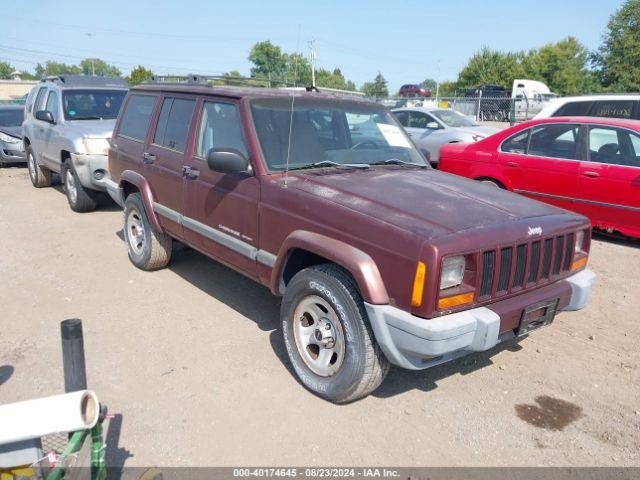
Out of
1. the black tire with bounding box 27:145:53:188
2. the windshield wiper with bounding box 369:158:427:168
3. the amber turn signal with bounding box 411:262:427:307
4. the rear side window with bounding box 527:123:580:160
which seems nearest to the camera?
the amber turn signal with bounding box 411:262:427:307

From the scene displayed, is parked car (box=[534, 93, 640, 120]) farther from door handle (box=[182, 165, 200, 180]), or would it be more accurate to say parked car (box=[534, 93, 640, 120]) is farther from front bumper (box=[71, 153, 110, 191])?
front bumper (box=[71, 153, 110, 191])

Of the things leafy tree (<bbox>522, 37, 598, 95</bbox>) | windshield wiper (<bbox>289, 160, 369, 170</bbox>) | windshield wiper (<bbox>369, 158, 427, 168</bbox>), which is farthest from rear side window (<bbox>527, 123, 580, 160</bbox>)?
leafy tree (<bbox>522, 37, 598, 95</bbox>)

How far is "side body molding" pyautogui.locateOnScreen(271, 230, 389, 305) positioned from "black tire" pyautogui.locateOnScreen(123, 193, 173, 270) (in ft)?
8.16

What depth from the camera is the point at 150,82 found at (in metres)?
6.05

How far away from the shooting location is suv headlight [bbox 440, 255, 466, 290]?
9.53 ft

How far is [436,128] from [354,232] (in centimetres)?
1010

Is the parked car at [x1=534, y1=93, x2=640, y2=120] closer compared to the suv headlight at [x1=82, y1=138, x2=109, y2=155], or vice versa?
the suv headlight at [x1=82, y1=138, x2=109, y2=155]

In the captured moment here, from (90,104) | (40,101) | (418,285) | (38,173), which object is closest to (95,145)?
(90,104)

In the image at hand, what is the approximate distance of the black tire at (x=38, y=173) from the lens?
10227 mm

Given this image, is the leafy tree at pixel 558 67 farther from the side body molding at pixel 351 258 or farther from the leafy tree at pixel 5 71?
the leafy tree at pixel 5 71

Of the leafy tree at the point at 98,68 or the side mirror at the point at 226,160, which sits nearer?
the side mirror at the point at 226,160

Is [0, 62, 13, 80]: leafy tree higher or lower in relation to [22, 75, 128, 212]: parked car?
higher

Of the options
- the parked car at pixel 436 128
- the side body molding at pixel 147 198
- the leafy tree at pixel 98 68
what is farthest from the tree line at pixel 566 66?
the leafy tree at pixel 98 68

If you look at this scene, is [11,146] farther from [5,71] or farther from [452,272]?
[5,71]
